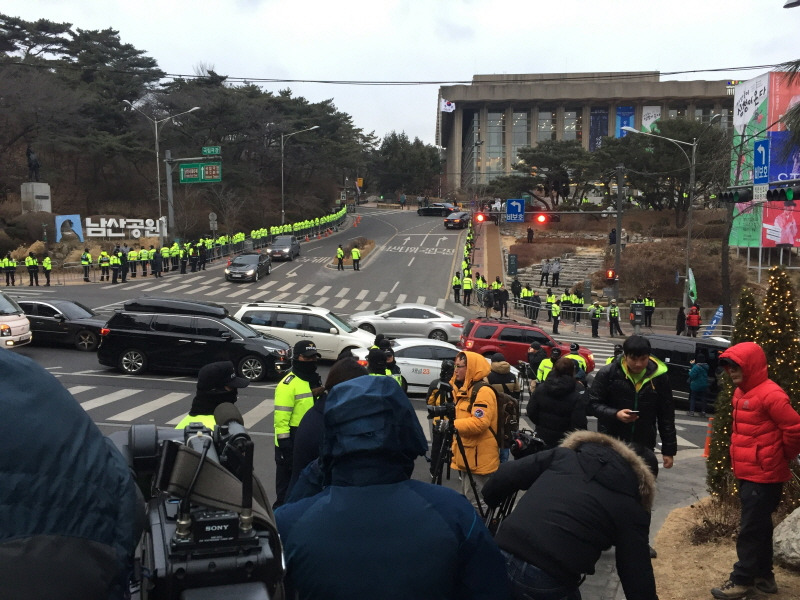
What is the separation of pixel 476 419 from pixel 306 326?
1430 cm

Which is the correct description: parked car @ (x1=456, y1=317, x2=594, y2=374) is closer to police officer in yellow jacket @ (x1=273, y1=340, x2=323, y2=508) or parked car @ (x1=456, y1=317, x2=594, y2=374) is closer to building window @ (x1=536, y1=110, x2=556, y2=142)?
police officer in yellow jacket @ (x1=273, y1=340, x2=323, y2=508)

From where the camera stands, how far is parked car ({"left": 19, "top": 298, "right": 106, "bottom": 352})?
20391 millimetres

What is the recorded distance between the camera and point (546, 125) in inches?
4173

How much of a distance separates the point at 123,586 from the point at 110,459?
0.94 feet

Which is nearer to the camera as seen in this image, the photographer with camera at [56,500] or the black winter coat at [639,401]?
the photographer with camera at [56,500]

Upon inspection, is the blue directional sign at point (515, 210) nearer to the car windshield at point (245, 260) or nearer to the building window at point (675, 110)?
the car windshield at point (245, 260)

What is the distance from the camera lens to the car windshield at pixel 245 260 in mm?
40062

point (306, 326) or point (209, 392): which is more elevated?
point (209, 392)

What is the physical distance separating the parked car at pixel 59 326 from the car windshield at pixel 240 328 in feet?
14.7

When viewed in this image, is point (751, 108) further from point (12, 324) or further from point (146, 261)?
point (12, 324)

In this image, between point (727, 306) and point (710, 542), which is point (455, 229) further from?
point (710, 542)

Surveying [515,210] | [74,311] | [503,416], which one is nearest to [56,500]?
[503,416]

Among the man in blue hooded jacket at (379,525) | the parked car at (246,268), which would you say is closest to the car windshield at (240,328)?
the man in blue hooded jacket at (379,525)

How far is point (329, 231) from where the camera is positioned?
2746 inches
